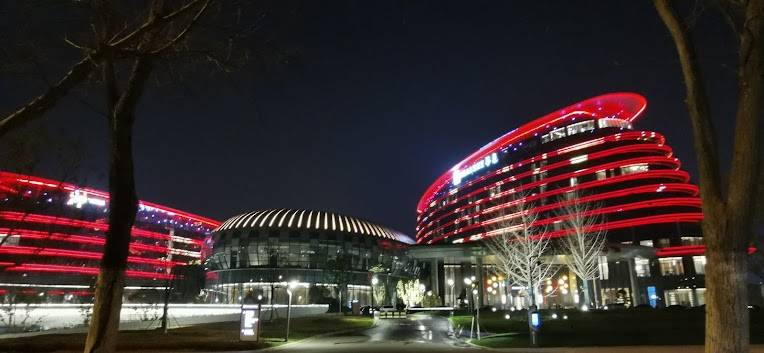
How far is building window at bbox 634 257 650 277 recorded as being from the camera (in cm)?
8650

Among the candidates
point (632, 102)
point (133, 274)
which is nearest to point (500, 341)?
point (632, 102)

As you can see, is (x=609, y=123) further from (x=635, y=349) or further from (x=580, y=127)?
(x=635, y=349)

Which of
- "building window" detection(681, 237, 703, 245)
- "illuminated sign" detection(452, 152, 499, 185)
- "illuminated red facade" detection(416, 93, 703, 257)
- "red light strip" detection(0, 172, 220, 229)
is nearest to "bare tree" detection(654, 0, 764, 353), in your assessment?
"red light strip" detection(0, 172, 220, 229)

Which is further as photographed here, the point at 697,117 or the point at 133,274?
the point at 133,274

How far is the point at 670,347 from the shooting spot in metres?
19.6

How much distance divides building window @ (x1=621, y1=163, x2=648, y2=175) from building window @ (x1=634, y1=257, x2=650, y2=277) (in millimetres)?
16059

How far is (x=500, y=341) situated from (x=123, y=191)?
69.8ft

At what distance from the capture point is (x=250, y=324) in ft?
75.7

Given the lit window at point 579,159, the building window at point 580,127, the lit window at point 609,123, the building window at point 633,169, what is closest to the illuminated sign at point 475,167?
the building window at point 580,127

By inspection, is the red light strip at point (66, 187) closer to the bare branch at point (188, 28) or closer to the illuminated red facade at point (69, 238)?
the illuminated red facade at point (69, 238)

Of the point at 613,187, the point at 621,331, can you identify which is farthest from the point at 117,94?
the point at 613,187

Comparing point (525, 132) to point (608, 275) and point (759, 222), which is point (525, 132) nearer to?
point (608, 275)

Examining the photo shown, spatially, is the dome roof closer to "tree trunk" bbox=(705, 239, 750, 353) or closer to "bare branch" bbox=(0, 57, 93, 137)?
"bare branch" bbox=(0, 57, 93, 137)

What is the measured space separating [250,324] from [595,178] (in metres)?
81.7
